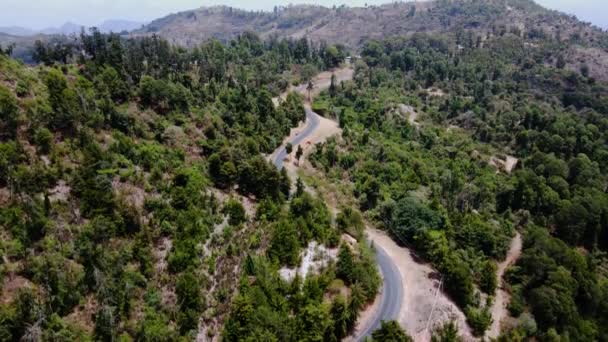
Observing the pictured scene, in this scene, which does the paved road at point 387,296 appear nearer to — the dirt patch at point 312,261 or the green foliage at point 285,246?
the dirt patch at point 312,261

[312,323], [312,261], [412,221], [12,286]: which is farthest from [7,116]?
[412,221]

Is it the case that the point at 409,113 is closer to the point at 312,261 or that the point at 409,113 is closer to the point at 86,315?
the point at 312,261

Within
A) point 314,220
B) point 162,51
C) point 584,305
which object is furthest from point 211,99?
point 584,305

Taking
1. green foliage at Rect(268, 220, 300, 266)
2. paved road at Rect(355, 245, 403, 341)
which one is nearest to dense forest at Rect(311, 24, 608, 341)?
paved road at Rect(355, 245, 403, 341)

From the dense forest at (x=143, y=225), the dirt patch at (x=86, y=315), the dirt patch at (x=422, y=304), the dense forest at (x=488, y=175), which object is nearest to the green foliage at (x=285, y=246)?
the dense forest at (x=143, y=225)

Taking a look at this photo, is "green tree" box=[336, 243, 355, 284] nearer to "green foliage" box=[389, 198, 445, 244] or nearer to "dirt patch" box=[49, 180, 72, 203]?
"green foliage" box=[389, 198, 445, 244]

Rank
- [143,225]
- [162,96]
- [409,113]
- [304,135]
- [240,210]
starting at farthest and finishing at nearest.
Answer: [409,113]
[304,135]
[162,96]
[240,210]
[143,225]

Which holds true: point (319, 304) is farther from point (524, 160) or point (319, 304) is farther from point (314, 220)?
point (524, 160)
